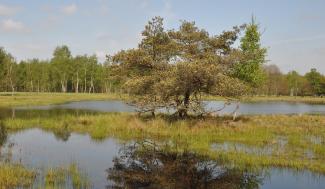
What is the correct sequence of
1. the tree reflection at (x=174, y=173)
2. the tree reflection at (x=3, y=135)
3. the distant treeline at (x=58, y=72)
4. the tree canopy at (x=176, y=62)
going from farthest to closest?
the distant treeline at (x=58, y=72) → the tree canopy at (x=176, y=62) → the tree reflection at (x=3, y=135) → the tree reflection at (x=174, y=173)

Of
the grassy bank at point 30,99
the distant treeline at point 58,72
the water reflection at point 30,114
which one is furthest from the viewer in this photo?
the distant treeline at point 58,72

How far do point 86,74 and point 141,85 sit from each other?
410ft

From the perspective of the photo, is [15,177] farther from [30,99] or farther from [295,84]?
[295,84]

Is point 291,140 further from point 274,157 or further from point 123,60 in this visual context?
point 123,60

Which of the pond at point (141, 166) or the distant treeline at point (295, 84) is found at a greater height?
the distant treeline at point (295, 84)

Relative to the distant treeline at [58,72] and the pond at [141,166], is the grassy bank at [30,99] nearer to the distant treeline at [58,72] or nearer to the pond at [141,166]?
the distant treeline at [58,72]

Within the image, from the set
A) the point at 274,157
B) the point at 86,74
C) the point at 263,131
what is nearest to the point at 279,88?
the point at 86,74

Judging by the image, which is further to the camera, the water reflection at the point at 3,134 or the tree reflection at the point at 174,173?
the water reflection at the point at 3,134

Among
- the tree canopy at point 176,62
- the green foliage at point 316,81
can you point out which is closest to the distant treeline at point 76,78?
the green foliage at point 316,81

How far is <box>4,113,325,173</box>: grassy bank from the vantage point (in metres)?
22.5

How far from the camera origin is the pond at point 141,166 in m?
17.4

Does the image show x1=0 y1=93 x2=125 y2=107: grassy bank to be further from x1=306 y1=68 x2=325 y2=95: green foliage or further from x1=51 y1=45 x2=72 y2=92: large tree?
x1=306 y1=68 x2=325 y2=95: green foliage

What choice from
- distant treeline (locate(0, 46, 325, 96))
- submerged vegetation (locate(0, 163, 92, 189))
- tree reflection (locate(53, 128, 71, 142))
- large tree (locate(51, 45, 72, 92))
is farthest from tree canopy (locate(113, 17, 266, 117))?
large tree (locate(51, 45, 72, 92))

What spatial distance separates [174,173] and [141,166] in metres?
2.57
